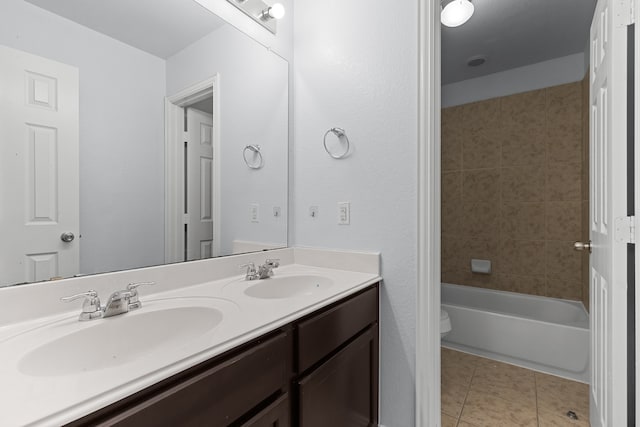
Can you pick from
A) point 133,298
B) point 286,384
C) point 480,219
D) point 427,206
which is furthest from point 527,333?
point 133,298

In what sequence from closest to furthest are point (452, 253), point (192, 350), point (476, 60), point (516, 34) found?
point (192, 350)
point (516, 34)
point (476, 60)
point (452, 253)

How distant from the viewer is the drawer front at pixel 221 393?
1.84ft

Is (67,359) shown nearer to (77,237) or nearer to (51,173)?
(77,237)

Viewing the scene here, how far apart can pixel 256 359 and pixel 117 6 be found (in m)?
1.23

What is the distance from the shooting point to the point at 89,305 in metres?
0.86

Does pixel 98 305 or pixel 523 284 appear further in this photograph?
pixel 523 284

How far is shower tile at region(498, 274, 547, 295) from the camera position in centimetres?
266

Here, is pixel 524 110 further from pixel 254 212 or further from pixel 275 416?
pixel 275 416

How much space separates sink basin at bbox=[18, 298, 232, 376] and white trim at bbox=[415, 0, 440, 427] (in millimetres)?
883

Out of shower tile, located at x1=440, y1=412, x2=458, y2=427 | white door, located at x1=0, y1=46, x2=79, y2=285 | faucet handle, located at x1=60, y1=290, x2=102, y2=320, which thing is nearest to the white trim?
shower tile, located at x1=440, y1=412, x2=458, y2=427

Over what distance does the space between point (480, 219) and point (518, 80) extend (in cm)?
129

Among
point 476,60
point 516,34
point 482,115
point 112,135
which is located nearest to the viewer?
point 112,135

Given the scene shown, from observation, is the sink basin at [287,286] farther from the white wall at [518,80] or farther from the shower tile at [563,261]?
the white wall at [518,80]

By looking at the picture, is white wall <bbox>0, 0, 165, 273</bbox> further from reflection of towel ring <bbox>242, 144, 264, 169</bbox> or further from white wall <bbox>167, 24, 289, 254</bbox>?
reflection of towel ring <bbox>242, 144, 264, 169</bbox>
